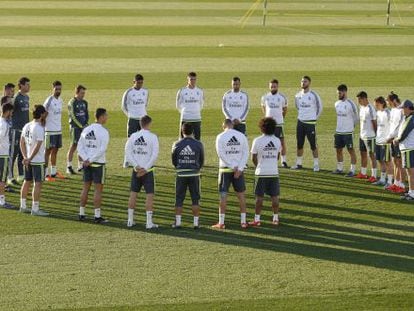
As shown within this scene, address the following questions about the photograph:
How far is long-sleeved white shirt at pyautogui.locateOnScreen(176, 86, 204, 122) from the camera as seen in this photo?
19969 mm

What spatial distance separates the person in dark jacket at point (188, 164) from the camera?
47.9ft

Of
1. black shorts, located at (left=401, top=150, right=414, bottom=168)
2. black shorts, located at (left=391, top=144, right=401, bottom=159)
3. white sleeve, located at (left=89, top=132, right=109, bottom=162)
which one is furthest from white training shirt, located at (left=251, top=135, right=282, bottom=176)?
black shorts, located at (left=391, top=144, right=401, bottom=159)

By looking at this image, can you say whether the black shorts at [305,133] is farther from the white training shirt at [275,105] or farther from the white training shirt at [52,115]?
the white training shirt at [52,115]

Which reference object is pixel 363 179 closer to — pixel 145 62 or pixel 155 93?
pixel 155 93

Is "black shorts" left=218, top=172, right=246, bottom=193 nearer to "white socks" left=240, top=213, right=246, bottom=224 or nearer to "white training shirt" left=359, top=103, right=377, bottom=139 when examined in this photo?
"white socks" left=240, top=213, right=246, bottom=224

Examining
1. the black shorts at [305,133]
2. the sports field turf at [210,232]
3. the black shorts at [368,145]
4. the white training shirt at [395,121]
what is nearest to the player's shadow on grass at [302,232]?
the sports field turf at [210,232]

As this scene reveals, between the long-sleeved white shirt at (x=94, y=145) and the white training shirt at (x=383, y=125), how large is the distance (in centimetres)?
576

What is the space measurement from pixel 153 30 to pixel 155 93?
14759mm

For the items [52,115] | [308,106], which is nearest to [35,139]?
[52,115]

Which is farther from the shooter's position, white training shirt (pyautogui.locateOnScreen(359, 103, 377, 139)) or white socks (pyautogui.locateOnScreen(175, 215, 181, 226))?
white training shirt (pyautogui.locateOnScreen(359, 103, 377, 139))

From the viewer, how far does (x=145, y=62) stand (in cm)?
3262

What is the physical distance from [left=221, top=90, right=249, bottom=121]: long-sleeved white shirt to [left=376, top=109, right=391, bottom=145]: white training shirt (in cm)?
307

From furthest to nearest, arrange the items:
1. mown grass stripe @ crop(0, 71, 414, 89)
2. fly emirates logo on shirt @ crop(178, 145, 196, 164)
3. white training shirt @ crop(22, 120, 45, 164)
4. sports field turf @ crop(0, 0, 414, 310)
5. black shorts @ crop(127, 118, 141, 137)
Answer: mown grass stripe @ crop(0, 71, 414, 89), black shorts @ crop(127, 118, 141, 137), white training shirt @ crop(22, 120, 45, 164), fly emirates logo on shirt @ crop(178, 145, 196, 164), sports field turf @ crop(0, 0, 414, 310)

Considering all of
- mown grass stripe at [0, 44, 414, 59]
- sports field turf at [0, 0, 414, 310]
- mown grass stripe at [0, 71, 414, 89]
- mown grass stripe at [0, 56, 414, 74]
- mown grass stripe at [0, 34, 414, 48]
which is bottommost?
sports field turf at [0, 0, 414, 310]
